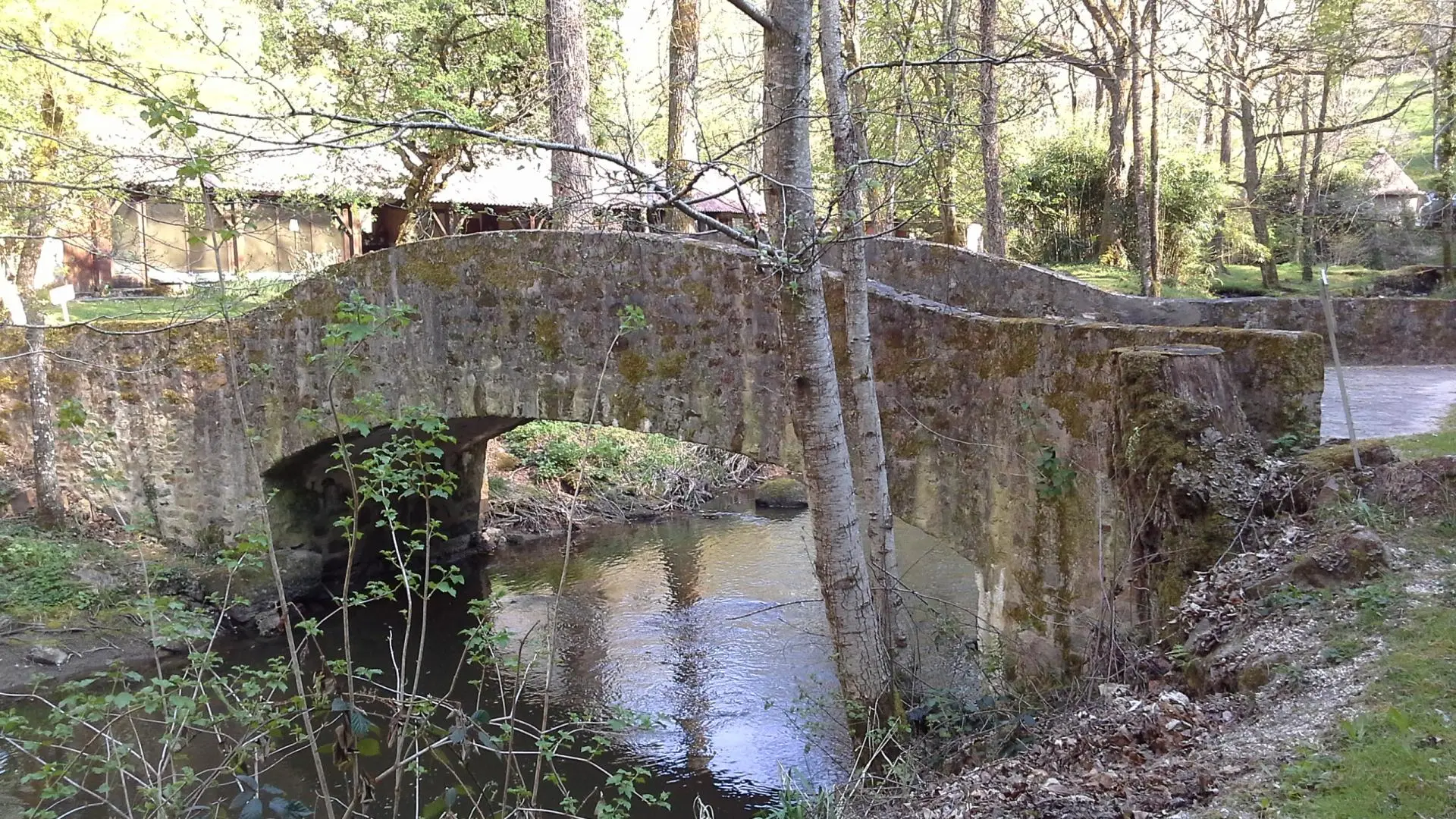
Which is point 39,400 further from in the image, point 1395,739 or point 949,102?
point 1395,739

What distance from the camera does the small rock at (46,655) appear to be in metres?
8.94

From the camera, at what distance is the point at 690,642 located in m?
9.57

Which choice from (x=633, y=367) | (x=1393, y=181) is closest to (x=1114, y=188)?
(x=1393, y=181)

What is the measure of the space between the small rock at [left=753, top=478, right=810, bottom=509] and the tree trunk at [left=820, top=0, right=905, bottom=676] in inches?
334

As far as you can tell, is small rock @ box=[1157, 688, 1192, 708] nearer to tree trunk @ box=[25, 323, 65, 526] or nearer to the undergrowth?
the undergrowth

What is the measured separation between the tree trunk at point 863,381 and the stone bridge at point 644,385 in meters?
0.49

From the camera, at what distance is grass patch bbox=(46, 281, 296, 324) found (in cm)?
418

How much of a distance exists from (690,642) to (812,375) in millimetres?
5279

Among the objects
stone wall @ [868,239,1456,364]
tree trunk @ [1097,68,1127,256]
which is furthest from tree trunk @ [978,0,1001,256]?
tree trunk @ [1097,68,1127,256]

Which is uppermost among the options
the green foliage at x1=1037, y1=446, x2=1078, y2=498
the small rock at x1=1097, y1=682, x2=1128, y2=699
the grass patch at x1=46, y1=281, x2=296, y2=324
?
the grass patch at x1=46, y1=281, x2=296, y2=324

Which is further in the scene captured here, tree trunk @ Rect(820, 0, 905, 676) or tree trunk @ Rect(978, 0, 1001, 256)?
tree trunk @ Rect(978, 0, 1001, 256)

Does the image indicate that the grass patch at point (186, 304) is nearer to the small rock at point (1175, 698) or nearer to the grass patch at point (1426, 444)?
the small rock at point (1175, 698)

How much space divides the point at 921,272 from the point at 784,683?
Result: 165 inches

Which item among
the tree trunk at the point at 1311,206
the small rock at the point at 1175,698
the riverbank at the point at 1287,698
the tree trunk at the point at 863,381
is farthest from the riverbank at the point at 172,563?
the tree trunk at the point at 1311,206
